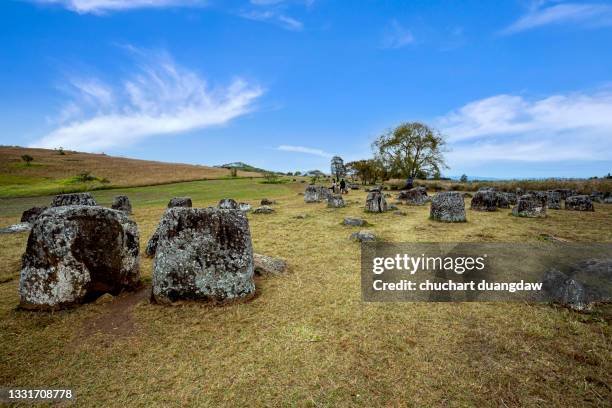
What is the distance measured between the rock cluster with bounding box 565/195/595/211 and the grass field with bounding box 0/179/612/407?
713 inches

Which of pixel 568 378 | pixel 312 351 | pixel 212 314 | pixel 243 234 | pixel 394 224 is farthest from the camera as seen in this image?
pixel 394 224

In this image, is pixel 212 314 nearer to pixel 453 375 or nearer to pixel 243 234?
pixel 243 234

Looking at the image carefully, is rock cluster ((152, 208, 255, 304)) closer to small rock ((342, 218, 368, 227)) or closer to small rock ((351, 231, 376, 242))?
small rock ((351, 231, 376, 242))

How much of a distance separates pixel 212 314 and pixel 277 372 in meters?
2.05

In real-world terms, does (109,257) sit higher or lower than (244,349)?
higher

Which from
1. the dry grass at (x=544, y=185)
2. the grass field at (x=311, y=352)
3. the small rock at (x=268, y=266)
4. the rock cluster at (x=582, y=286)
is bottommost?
the grass field at (x=311, y=352)

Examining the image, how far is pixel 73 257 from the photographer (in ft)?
18.3

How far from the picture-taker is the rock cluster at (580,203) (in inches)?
730

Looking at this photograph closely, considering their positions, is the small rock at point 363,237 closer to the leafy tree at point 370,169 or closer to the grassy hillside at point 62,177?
the grassy hillside at point 62,177

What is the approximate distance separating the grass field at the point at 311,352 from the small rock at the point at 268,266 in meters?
0.83

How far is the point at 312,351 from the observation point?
4492 millimetres

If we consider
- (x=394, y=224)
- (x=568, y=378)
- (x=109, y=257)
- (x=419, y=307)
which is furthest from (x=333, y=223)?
(x=568, y=378)

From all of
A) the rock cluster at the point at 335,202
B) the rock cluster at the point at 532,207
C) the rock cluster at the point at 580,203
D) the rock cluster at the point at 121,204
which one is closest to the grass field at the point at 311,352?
the rock cluster at the point at 532,207

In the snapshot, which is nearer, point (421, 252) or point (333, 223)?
point (421, 252)
